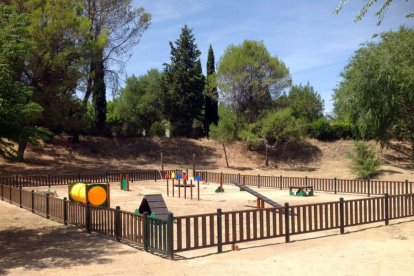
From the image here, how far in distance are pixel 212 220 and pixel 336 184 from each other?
1770cm

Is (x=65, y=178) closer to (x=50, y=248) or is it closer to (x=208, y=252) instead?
(x=50, y=248)

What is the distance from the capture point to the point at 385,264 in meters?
8.95

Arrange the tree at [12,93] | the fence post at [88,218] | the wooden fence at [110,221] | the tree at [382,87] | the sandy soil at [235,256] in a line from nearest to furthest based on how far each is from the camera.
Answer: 1. the sandy soil at [235,256]
2. the wooden fence at [110,221]
3. the tree at [12,93]
4. the fence post at [88,218]
5. the tree at [382,87]

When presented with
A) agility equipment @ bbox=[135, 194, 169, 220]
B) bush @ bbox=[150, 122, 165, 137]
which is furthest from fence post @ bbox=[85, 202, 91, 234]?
bush @ bbox=[150, 122, 165, 137]

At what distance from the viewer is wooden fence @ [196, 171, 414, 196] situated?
23375 millimetres

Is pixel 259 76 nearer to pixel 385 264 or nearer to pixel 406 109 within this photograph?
pixel 406 109

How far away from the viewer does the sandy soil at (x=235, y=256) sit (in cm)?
870

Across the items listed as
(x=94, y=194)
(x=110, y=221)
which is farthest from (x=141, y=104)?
(x=110, y=221)

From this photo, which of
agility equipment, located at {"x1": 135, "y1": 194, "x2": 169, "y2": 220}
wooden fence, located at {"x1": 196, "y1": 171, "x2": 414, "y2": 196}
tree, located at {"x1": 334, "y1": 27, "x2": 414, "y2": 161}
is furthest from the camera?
tree, located at {"x1": 334, "y1": 27, "x2": 414, "y2": 161}

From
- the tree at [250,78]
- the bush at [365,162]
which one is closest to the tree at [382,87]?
the bush at [365,162]

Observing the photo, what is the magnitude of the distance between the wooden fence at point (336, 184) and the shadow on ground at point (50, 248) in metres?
14.1

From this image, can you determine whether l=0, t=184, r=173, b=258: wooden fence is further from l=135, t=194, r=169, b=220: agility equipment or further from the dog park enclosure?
l=135, t=194, r=169, b=220: agility equipment

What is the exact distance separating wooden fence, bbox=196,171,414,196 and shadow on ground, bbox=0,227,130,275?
14100 mm

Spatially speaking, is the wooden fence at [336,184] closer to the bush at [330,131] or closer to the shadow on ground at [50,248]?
the shadow on ground at [50,248]
